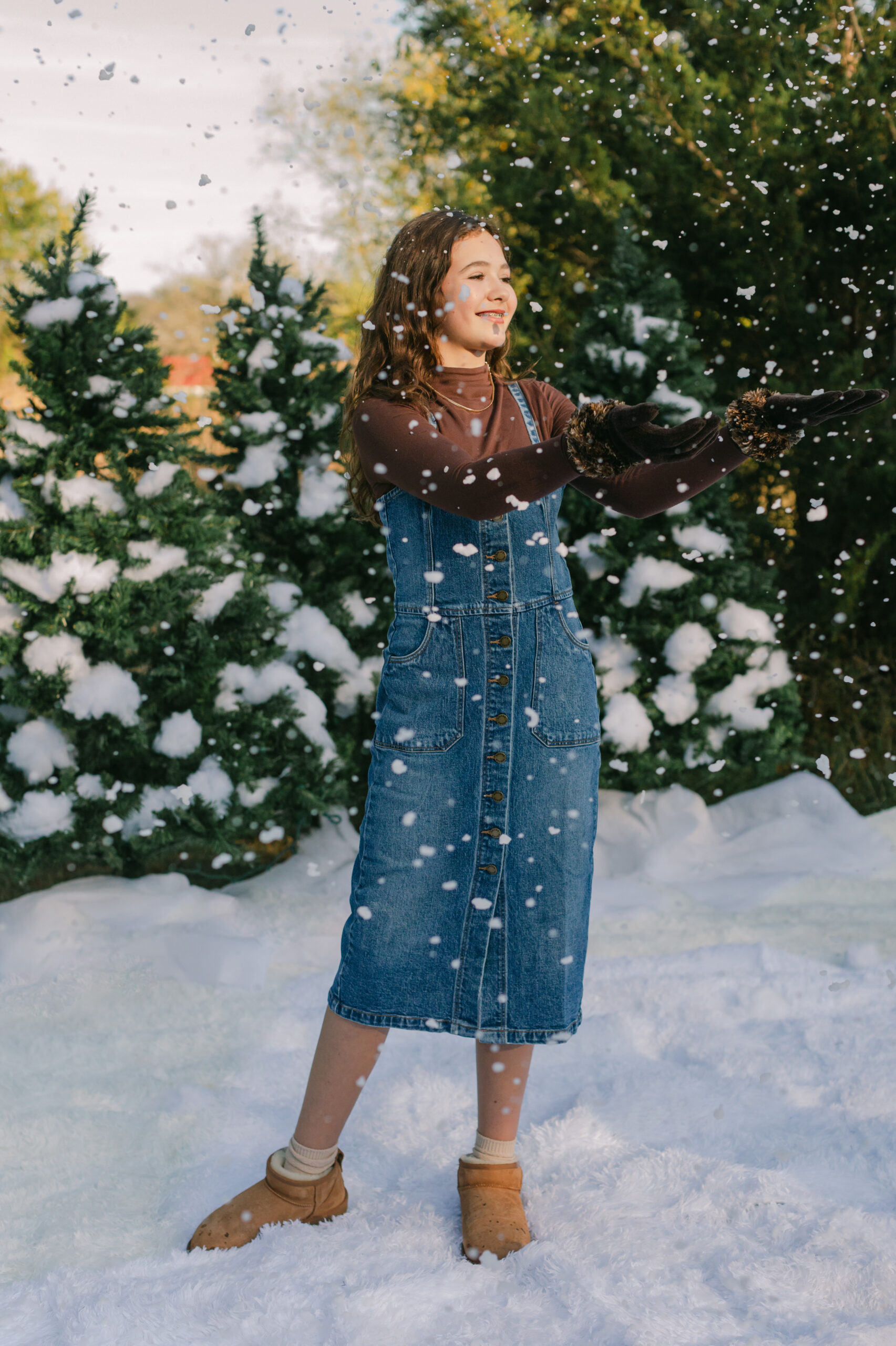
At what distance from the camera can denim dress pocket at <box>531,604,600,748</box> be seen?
201cm

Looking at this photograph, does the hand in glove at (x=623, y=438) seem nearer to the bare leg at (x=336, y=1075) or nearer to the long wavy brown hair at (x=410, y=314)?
the long wavy brown hair at (x=410, y=314)

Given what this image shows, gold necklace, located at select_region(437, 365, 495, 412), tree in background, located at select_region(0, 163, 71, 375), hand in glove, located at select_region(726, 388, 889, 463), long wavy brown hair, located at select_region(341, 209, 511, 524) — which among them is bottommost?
hand in glove, located at select_region(726, 388, 889, 463)

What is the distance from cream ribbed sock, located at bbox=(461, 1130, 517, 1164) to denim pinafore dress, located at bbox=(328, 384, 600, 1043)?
9.9 inches

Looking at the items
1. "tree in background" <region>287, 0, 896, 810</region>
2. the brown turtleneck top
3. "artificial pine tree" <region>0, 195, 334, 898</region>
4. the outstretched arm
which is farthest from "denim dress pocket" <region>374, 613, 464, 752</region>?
"tree in background" <region>287, 0, 896, 810</region>

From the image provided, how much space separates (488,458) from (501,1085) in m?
1.23

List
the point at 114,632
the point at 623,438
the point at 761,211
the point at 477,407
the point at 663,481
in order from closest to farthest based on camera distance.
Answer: the point at 623,438 → the point at 663,481 → the point at 477,407 → the point at 114,632 → the point at 761,211

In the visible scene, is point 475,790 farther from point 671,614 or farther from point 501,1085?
point 671,614

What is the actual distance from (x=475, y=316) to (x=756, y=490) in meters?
4.11

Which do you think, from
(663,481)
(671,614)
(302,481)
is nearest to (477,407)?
(663,481)

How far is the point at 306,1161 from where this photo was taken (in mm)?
2127

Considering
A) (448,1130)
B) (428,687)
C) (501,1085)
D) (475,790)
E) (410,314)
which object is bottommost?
(448,1130)

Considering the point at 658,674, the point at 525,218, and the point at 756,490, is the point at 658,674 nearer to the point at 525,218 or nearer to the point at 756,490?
the point at 756,490

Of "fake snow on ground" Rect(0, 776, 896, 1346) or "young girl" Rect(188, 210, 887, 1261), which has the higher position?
"young girl" Rect(188, 210, 887, 1261)

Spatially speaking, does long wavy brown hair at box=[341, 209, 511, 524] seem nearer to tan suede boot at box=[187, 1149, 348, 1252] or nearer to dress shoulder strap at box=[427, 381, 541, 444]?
dress shoulder strap at box=[427, 381, 541, 444]
